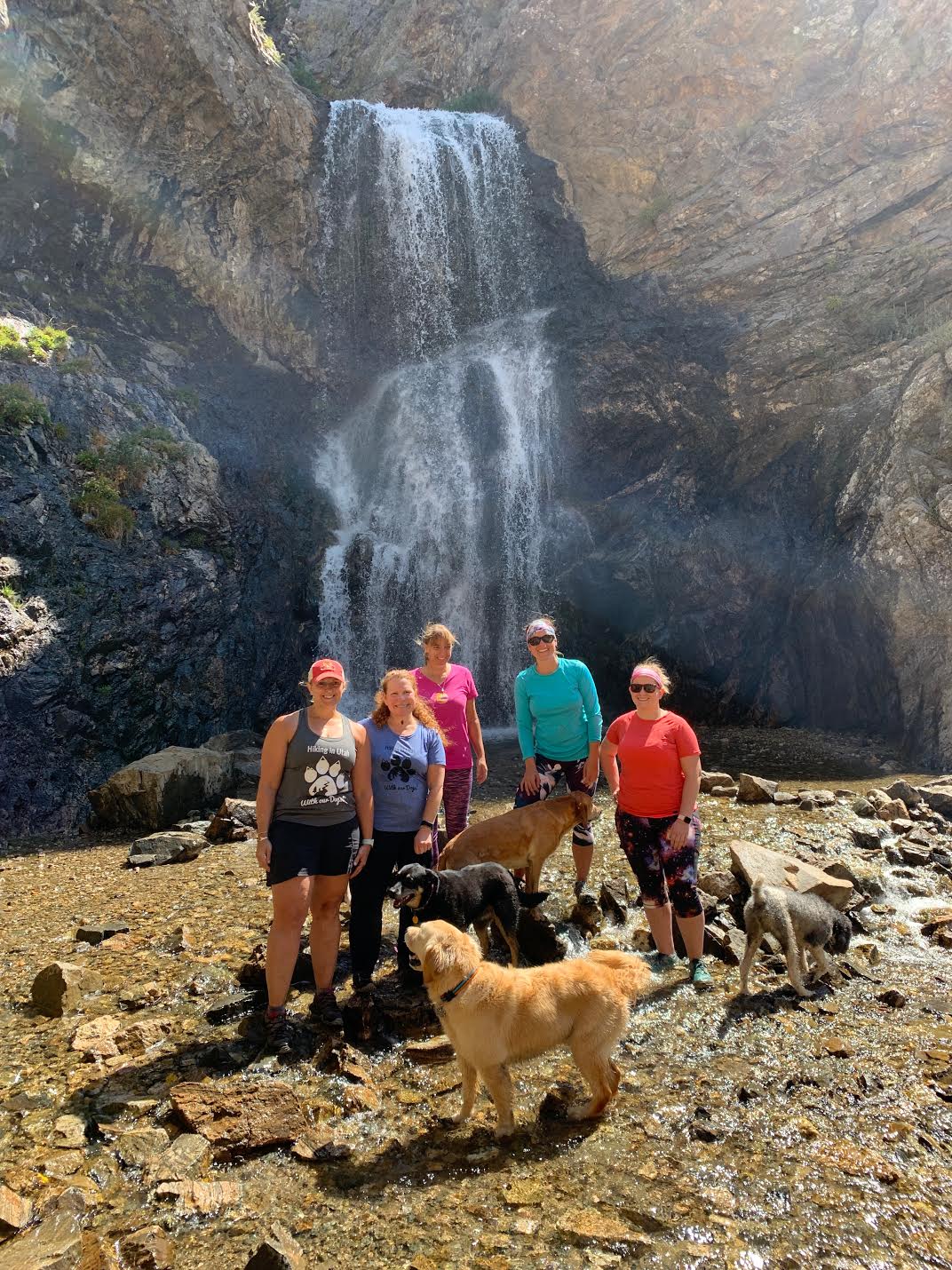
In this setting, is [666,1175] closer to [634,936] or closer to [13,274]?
[634,936]

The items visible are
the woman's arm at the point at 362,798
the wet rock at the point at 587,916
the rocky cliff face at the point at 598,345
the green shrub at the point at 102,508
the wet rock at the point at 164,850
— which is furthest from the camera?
the rocky cliff face at the point at 598,345

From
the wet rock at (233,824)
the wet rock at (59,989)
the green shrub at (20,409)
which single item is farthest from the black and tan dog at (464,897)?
the green shrub at (20,409)

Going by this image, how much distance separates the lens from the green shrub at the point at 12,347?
14.9 metres

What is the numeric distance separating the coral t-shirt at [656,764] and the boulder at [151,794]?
312 inches

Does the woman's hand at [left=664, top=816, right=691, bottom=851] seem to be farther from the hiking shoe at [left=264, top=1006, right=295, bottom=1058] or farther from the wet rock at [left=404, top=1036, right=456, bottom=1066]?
the hiking shoe at [left=264, top=1006, right=295, bottom=1058]

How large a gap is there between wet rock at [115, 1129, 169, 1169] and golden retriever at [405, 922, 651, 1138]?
4.45 ft

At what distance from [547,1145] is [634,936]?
2.28 metres

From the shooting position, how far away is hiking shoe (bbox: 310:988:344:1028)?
13.5 ft

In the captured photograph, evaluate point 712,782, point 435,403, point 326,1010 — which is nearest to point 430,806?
point 326,1010

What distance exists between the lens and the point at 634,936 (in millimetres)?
5254

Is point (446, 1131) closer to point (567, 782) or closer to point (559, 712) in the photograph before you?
point (567, 782)

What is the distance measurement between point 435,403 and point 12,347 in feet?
37.5

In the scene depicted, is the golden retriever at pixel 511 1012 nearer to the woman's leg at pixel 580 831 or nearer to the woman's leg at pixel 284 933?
the woman's leg at pixel 284 933

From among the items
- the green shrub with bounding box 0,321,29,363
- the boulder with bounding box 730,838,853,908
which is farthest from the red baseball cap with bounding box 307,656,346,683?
the green shrub with bounding box 0,321,29,363
